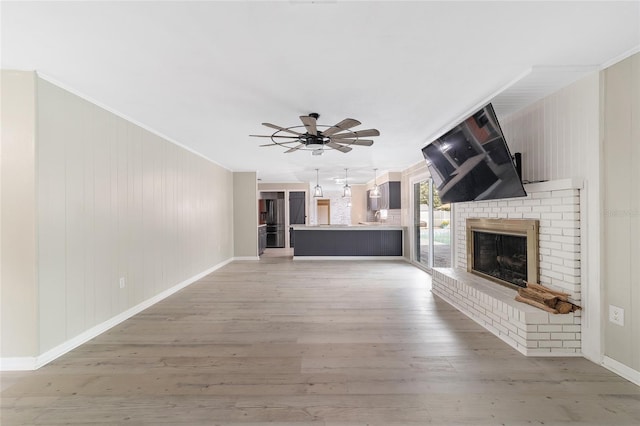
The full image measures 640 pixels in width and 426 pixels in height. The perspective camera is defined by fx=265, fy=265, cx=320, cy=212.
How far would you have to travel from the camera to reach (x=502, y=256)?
326cm

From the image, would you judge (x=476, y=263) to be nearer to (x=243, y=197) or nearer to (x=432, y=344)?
(x=432, y=344)

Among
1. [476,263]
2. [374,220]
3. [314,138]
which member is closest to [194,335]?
[314,138]

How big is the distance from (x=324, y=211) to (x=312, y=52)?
11.6 metres

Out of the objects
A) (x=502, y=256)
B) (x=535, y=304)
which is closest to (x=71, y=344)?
(x=535, y=304)

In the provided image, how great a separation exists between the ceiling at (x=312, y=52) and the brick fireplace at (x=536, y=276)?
1.06m

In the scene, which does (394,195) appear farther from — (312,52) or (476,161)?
(312,52)

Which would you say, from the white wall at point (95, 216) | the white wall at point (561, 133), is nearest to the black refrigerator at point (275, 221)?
the white wall at point (95, 216)

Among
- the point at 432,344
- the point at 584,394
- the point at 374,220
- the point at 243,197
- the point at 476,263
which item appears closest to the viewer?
the point at 584,394

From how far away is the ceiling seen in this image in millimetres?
1539

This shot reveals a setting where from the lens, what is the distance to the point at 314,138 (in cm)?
301

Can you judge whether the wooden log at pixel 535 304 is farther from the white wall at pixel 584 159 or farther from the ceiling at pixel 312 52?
the ceiling at pixel 312 52

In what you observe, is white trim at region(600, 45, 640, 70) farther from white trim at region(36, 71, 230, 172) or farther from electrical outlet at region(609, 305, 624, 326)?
white trim at region(36, 71, 230, 172)

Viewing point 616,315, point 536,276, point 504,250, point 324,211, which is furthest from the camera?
point 324,211

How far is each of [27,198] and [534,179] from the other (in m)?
4.68
